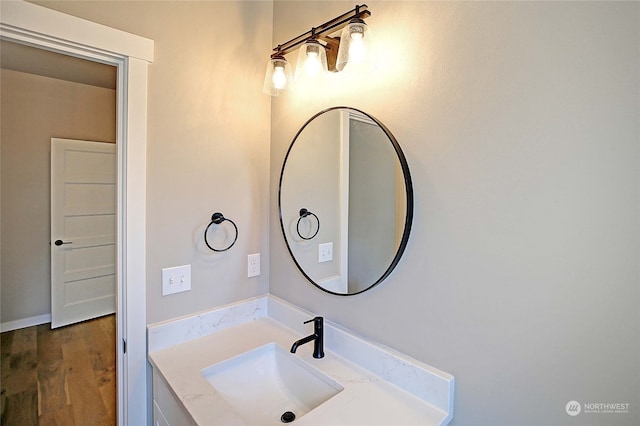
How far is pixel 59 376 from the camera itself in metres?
2.42

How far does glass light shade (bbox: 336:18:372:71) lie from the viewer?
105 cm

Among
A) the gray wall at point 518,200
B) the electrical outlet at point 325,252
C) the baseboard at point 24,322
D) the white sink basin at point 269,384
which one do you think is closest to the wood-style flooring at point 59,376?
the baseboard at point 24,322

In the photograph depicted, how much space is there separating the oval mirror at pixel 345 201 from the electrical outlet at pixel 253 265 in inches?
8.3

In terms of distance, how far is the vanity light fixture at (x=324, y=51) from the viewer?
1065 millimetres

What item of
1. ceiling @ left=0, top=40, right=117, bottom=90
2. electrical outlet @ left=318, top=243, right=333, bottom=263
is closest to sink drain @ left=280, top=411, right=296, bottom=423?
electrical outlet @ left=318, top=243, right=333, bottom=263

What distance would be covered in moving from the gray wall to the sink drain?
1.38ft

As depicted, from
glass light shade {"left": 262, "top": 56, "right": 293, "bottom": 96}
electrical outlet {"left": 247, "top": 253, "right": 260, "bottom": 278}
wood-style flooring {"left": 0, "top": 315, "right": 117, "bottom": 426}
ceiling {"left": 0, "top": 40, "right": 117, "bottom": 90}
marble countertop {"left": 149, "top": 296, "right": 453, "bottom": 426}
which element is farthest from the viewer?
ceiling {"left": 0, "top": 40, "right": 117, "bottom": 90}

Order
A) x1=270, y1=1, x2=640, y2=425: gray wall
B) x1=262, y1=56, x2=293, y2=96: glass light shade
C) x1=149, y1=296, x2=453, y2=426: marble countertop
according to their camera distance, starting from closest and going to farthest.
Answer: x1=270, y1=1, x2=640, y2=425: gray wall → x1=149, y1=296, x2=453, y2=426: marble countertop → x1=262, y1=56, x2=293, y2=96: glass light shade

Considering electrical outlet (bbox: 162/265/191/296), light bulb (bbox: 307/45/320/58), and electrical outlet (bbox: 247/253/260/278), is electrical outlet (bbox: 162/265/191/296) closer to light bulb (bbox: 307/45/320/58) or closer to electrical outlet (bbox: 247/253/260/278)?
electrical outlet (bbox: 247/253/260/278)

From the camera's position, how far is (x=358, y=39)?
3.49 feet

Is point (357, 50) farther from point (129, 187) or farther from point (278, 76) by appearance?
point (129, 187)

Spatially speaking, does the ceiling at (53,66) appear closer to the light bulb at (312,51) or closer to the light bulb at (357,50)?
the light bulb at (312,51)

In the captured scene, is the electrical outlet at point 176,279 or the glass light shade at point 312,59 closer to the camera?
the glass light shade at point 312,59

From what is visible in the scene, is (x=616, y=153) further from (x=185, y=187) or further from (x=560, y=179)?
(x=185, y=187)
